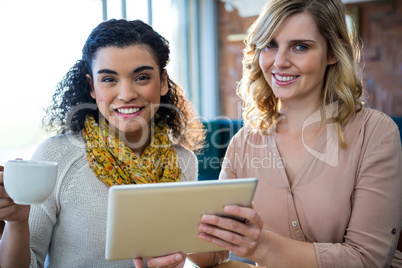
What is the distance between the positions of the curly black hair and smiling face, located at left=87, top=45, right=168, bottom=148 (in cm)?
4

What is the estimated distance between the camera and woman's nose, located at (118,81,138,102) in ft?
4.37

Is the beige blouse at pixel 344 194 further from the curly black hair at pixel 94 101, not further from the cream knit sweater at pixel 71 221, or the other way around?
the cream knit sweater at pixel 71 221

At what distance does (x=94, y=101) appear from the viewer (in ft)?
5.01

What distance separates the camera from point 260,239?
3.72ft

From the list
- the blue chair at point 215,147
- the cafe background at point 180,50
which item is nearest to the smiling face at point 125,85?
the cafe background at point 180,50

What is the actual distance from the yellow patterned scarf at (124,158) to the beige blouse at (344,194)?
0.97 feet

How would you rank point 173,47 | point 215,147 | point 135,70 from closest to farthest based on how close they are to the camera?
point 135,70 → point 215,147 → point 173,47

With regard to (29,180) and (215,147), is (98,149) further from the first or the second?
(215,147)

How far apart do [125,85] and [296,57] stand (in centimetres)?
59

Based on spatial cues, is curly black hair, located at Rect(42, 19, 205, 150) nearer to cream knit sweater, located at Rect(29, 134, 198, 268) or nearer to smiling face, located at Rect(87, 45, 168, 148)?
smiling face, located at Rect(87, 45, 168, 148)

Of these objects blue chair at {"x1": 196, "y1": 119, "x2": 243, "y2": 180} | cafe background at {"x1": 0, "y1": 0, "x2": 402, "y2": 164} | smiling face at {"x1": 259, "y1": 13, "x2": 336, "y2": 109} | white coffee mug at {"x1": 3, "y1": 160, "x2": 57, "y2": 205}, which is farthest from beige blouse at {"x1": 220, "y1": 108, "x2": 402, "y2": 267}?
blue chair at {"x1": 196, "y1": 119, "x2": 243, "y2": 180}

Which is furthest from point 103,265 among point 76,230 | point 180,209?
point 180,209

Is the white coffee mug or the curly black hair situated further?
the curly black hair

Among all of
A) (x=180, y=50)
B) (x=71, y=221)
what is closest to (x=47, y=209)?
(x=71, y=221)
